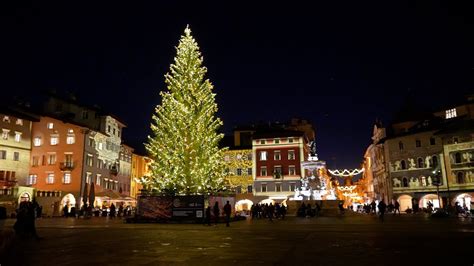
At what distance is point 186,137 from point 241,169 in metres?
44.3

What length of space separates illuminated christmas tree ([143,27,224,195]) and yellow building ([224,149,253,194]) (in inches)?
1629

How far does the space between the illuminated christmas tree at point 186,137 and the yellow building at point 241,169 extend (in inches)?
1629

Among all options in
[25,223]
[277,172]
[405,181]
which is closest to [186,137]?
[25,223]

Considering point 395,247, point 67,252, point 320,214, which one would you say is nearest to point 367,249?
point 395,247

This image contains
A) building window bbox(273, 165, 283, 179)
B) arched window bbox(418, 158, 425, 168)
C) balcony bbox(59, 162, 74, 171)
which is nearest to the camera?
balcony bbox(59, 162, 74, 171)

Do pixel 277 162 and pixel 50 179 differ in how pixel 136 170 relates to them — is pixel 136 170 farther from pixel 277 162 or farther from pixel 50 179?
pixel 277 162

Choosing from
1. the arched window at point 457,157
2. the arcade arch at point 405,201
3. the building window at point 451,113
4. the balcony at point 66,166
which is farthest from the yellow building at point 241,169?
the building window at point 451,113

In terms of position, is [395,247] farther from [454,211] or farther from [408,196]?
[408,196]

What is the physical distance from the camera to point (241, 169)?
74750mm

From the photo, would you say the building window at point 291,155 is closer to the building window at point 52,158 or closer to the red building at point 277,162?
the red building at point 277,162

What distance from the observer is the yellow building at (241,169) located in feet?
242

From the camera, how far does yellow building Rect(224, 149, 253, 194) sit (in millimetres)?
73750

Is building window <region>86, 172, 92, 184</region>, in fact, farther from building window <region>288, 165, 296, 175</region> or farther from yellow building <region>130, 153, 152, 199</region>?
building window <region>288, 165, 296, 175</region>

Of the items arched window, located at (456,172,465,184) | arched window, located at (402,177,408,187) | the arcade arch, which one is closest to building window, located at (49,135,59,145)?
arched window, located at (402,177,408,187)
